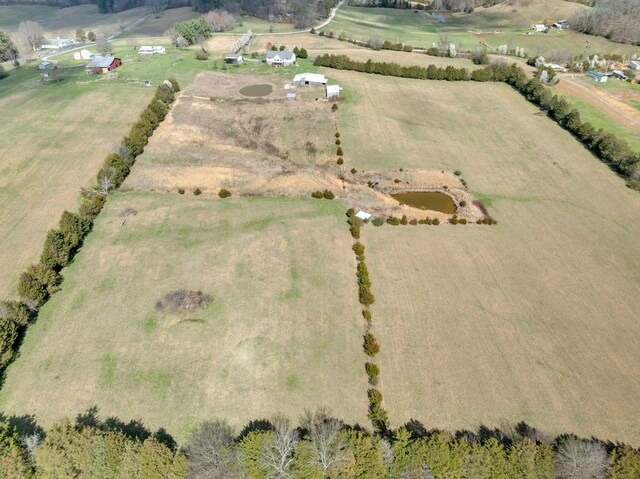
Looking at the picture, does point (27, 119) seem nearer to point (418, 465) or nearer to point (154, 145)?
point (154, 145)

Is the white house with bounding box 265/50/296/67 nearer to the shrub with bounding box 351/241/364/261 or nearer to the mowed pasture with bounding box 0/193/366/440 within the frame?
the mowed pasture with bounding box 0/193/366/440

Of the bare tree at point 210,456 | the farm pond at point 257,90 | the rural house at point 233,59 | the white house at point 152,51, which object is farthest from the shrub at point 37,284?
the white house at point 152,51

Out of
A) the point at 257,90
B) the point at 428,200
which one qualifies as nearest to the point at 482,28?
the point at 257,90

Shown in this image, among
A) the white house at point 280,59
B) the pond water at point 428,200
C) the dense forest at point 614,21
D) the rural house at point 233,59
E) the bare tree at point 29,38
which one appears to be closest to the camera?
the pond water at point 428,200

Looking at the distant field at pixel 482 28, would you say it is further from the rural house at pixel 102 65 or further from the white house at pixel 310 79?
the rural house at pixel 102 65

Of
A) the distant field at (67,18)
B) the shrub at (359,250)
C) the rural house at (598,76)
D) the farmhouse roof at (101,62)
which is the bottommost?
the shrub at (359,250)

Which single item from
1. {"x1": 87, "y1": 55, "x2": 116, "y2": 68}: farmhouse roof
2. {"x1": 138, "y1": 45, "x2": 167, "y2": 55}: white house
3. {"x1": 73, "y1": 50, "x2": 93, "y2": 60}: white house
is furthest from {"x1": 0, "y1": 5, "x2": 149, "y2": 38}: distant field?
{"x1": 87, "y1": 55, "x2": 116, "y2": 68}: farmhouse roof

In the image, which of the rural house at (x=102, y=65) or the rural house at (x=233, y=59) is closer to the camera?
the rural house at (x=102, y=65)
